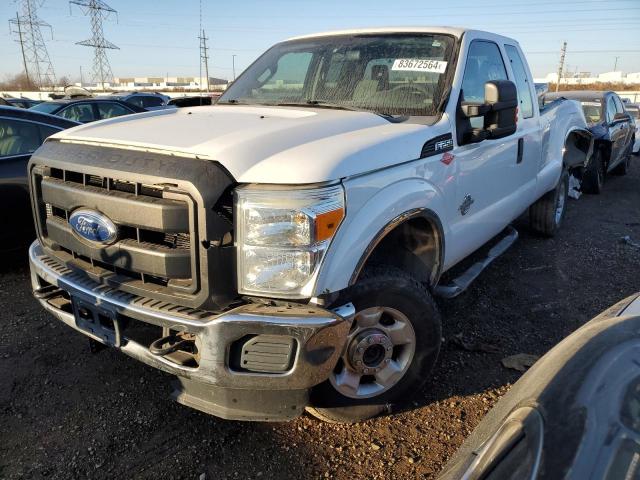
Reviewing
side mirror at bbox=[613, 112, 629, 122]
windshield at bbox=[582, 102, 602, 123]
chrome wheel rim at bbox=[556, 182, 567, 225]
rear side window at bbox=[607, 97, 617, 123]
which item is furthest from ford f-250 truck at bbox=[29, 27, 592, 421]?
side mirror at bbox=[613, 112, 629, 122]

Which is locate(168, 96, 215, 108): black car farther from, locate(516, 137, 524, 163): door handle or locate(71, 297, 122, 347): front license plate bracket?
locate(516, 137, 524, 163): door handle

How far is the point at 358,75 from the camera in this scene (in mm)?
3465

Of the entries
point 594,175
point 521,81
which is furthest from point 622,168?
point 521,81

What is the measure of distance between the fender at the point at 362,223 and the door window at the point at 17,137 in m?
3.74

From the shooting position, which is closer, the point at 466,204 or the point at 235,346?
the point at 235,346

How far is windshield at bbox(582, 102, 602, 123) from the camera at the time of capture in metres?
9.24

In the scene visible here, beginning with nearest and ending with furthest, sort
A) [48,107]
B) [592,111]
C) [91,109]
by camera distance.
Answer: [592,111]
[91,109]
[48,107]

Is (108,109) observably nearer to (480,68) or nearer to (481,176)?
(480,68)

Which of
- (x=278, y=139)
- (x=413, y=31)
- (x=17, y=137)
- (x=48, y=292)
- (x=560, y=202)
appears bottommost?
(x=560, y=202)

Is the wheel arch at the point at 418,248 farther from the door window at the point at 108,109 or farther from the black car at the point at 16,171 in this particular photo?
the door window at the point at 108,109

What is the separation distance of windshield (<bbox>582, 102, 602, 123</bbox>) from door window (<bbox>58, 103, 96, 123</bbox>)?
9.85 metres

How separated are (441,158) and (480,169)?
0.64 meters

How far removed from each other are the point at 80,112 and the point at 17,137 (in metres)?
6.72

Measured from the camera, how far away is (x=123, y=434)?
261cm
